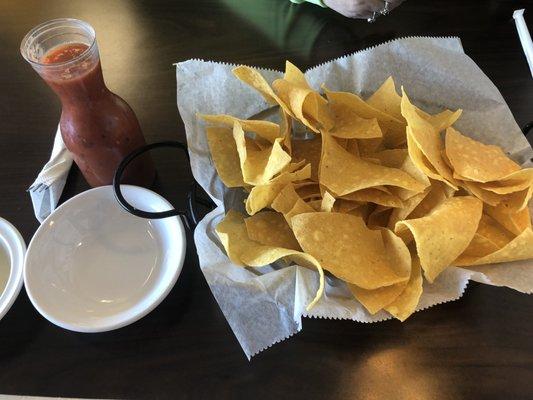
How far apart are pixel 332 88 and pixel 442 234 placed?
355 millimetres

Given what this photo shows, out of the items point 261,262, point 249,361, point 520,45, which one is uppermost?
point 520,45

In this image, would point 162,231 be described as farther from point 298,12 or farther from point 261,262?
point 298,12

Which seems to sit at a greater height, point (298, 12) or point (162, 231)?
point (298, 12)

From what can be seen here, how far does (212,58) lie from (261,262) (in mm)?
600

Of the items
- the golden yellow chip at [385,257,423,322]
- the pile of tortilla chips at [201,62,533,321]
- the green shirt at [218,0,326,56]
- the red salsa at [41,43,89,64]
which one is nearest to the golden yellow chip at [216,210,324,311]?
the pile of tortilla chips at [201,62,533,321]

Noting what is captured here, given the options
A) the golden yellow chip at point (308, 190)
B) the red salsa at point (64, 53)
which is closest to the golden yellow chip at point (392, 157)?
the golden yellow chip at point (308, 190)

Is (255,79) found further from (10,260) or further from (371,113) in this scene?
(10,260)

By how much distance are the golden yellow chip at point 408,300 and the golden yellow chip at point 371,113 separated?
25 cm

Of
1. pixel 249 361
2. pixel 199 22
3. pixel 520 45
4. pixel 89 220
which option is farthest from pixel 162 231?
pixel 520 45

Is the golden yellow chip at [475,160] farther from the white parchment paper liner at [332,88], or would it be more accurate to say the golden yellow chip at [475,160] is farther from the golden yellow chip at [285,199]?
the golden yellow chip at [285,199]

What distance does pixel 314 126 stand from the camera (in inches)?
29.1

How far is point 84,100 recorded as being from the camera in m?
0.69

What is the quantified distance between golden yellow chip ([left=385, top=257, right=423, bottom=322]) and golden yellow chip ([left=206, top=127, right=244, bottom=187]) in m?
0.28

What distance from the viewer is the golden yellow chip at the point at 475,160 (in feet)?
2.18
